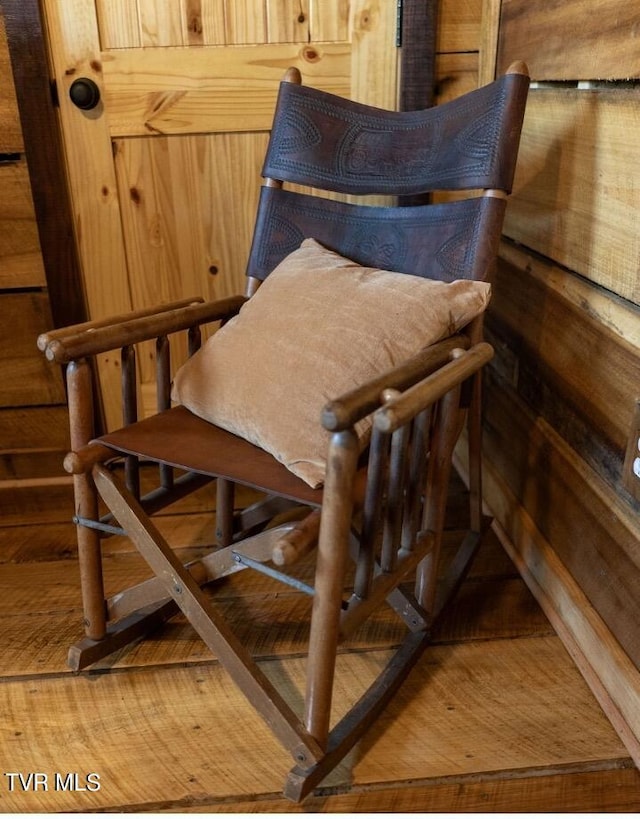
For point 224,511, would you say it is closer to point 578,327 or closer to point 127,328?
point 127,328

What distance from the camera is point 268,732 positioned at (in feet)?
3.67

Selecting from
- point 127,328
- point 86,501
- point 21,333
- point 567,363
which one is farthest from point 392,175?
point 21,333

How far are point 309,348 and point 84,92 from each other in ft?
2.82

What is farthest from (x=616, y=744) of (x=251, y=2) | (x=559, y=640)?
(x=251, y=2)

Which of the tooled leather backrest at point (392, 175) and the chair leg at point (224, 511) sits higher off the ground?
the tooled leather backrest at point (392, 175)

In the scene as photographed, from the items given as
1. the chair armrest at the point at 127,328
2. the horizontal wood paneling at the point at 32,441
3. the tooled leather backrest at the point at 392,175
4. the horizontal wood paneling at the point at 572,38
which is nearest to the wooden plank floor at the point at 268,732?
the horizontal wood paneling at the point at 32,441

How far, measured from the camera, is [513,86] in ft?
3.79

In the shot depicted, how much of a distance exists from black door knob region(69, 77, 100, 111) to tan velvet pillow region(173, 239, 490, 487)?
68 centimetres

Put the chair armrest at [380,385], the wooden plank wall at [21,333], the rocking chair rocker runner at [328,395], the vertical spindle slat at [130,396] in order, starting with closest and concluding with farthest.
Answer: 1. the chair armrest at [380,385]
2. the rocking chair rocker runner at [328,395]
3. the vertical spindle slat at [130,396]
4. the wooden plank wall at [21,333]

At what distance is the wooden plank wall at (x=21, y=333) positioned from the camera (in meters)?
1.56

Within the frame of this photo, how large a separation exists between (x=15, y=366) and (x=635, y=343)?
1.35 m

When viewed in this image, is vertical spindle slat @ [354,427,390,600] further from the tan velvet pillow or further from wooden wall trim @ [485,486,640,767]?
wooden wall trim @ [485,486,640,767]

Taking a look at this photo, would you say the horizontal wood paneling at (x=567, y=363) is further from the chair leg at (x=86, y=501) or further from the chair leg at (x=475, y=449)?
the chair leg at (x=86, y=501)

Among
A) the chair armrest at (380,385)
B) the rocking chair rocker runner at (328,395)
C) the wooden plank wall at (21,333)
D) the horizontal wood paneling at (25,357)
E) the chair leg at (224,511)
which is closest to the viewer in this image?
the chair armrest at (380,385)
